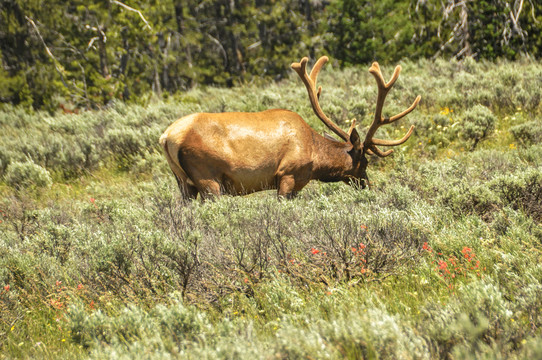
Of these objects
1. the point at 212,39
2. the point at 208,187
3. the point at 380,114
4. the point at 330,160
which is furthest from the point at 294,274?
the point at 212,39

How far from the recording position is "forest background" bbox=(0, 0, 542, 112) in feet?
46.4

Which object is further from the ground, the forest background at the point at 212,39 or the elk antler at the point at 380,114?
the elk antler at the point at 380,114

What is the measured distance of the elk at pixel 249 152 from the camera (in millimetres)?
5918

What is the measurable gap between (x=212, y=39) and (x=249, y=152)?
2142cm

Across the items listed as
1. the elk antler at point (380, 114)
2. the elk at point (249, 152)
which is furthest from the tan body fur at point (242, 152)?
the elk antler at point (380, 114)

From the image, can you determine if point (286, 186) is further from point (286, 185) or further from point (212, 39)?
point (212, 39)

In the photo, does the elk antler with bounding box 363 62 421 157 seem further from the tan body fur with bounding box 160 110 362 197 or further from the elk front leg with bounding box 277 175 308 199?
the elk front leg with bounding box 277 175 308 199

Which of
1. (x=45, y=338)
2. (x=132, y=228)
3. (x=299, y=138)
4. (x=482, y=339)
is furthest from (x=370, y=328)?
(x=299, y=138)

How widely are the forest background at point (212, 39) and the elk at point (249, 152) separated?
8.15 meters

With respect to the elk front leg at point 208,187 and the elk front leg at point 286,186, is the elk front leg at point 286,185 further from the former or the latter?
the elk front leg at point 208,187

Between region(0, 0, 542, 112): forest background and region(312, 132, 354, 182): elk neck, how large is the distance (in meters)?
8.22

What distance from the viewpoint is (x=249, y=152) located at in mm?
6090

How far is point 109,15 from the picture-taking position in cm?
1305

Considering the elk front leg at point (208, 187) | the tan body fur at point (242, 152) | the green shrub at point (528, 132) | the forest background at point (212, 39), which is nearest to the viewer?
the tan body fur at point (242, 152)
